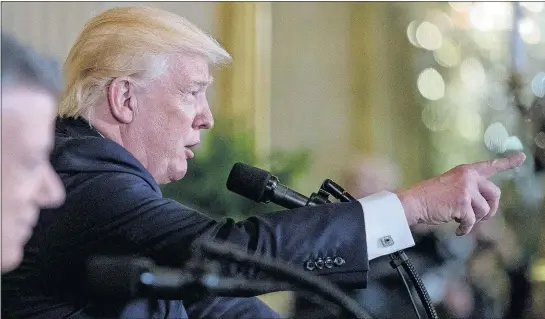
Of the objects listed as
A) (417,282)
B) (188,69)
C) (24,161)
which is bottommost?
(417,282)

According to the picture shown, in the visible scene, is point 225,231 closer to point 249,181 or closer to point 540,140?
point 249,181

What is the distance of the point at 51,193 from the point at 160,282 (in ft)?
0.70

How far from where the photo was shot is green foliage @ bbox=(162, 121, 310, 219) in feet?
3.35

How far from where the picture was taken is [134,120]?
88cm

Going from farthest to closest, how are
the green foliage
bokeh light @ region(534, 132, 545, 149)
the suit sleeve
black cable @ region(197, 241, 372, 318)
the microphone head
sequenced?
bokeh light @ region(534, 132, 545, 149) < the green foliage < the microphone head < the suit sleeve < black cable @ region(197, 241, 372, 318)

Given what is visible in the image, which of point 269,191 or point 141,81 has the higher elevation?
point 141,81

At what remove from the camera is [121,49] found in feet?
2.85

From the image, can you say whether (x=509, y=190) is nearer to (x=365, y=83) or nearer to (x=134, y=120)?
(x=365, y=83)

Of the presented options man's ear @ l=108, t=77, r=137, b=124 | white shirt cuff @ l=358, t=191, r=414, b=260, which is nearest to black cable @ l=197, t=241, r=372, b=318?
white shirt cuff @ l=358, t=191, r=414, b=260

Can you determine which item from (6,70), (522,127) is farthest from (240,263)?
(522,127)

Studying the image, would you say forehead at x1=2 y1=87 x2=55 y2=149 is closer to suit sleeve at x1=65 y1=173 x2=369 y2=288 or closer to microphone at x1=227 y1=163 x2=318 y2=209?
suit sleeve at x1=65 y1=173 x2=369 y2=288

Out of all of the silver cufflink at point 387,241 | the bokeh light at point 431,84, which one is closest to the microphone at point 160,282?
the silver cufflink at point 387,241

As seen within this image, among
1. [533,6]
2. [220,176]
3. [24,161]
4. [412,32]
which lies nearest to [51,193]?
[24,161]

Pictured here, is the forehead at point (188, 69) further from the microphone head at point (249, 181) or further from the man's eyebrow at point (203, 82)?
the microphone head at point (249, 181)
